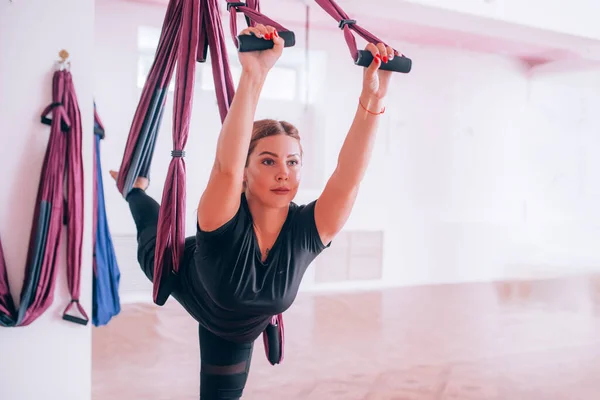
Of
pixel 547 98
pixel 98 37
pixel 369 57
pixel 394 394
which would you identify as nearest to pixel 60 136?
pixel 369 57

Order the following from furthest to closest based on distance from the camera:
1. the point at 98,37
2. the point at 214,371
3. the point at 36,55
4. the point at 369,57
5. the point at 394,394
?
the point at 98,37, the point at 394,394, the point at 36,55, the point at 214,371, the point at 369,57

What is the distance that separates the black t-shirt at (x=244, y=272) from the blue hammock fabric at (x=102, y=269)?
1.36 m

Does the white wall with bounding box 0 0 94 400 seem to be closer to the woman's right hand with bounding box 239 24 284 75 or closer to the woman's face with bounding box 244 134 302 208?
the woman's face with bounding box 244 134 302 208

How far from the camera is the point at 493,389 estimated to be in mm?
2740

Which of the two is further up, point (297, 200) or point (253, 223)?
point (253, 223)

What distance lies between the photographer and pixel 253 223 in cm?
100

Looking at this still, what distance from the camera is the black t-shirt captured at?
91 cm

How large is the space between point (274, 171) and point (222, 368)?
462 millimetres

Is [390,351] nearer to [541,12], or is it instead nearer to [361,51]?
[541,12]

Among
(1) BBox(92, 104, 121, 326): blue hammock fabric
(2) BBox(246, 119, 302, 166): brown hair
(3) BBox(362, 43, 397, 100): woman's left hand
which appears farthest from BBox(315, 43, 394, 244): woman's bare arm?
(1) BBox(92, 104, 121, 326): blue hammock fabric

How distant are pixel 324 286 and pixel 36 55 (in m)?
3.60

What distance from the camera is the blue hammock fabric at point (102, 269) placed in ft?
7.27

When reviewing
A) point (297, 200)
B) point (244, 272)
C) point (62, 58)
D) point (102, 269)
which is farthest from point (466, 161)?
point (244, 272)

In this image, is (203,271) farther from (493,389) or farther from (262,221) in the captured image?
(493,389)
